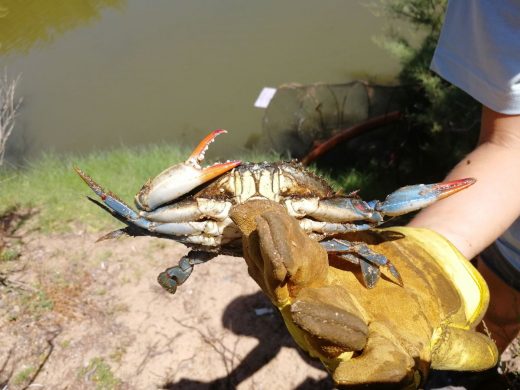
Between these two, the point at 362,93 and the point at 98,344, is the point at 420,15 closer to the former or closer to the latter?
the point at 362,93

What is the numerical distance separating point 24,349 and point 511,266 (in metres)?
3.96

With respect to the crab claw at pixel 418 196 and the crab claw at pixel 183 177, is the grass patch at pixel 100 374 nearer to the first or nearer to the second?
the crab claw at pixel 183 177

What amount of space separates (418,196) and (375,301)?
532mm

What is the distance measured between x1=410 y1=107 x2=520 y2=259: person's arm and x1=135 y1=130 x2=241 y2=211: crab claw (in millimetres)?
1058

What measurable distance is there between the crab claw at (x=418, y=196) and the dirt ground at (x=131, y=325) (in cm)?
229

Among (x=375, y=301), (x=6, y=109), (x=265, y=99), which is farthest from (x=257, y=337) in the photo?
(x=6, y=109)

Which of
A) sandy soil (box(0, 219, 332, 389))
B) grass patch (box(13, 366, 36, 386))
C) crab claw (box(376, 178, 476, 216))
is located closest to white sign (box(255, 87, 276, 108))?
sandy soil (box(0, 219, 332, 389))

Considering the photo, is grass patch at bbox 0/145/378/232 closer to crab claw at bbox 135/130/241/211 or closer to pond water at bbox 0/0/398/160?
pond water at bbox 0/0/398/160

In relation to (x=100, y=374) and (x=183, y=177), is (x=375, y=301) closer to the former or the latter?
(x=183, y=177)

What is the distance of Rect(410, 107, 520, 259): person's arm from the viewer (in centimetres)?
220

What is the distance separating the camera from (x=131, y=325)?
180 inches

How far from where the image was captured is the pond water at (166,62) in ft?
29.9

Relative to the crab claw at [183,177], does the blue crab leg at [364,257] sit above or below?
below

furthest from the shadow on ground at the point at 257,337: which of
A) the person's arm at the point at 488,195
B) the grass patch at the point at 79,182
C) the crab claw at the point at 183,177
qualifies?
the crab claw at the point at 183,177
